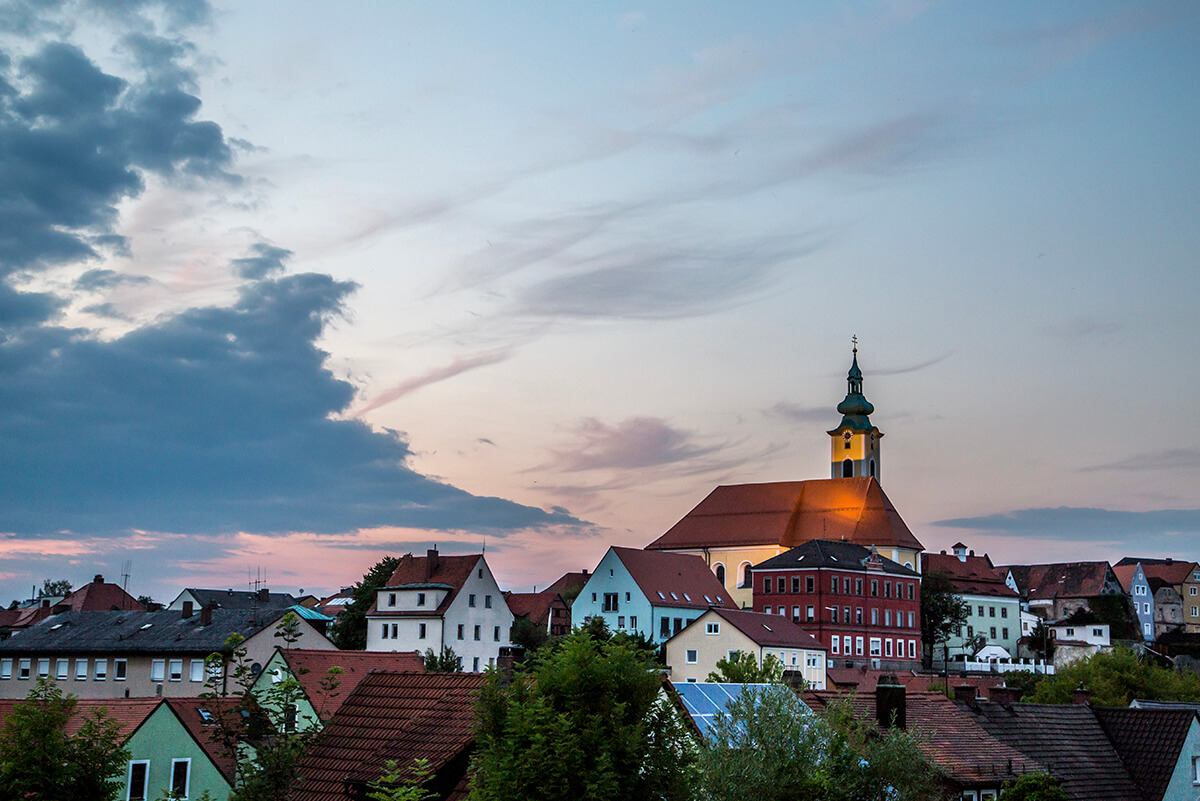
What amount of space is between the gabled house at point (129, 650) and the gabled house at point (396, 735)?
50261 millimetres

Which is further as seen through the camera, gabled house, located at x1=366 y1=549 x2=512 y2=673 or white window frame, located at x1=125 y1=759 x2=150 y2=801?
gabled house, located at x1=366 y1=549 x2=512 y2=673

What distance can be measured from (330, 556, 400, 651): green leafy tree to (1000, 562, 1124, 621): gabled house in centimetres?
8868

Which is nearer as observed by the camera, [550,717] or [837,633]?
[550,717]

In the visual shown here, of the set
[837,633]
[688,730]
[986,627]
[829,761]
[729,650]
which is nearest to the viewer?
[688,730]

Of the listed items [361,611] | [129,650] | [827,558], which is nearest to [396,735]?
[129,650]

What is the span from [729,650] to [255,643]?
107 feet

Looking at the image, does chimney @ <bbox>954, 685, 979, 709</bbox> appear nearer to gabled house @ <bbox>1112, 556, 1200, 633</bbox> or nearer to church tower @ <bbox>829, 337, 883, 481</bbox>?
church tower @ <bbox>829, 337, 883, 481</bbox>

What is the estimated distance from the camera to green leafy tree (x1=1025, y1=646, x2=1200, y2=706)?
231 feet

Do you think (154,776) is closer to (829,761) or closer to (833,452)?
(829,761)

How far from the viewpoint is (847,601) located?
121m

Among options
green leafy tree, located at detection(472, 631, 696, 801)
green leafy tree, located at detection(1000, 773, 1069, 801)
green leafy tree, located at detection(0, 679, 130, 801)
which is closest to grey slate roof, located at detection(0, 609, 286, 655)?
green leafy tree, located at detection(0, 679, 130, 801)

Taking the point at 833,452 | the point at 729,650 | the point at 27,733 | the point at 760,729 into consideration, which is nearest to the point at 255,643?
the point at 729,650

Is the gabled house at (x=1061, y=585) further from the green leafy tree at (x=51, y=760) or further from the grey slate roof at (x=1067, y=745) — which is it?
the green leafy tree at (x=51, y=760)

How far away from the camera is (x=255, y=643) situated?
73.4m
